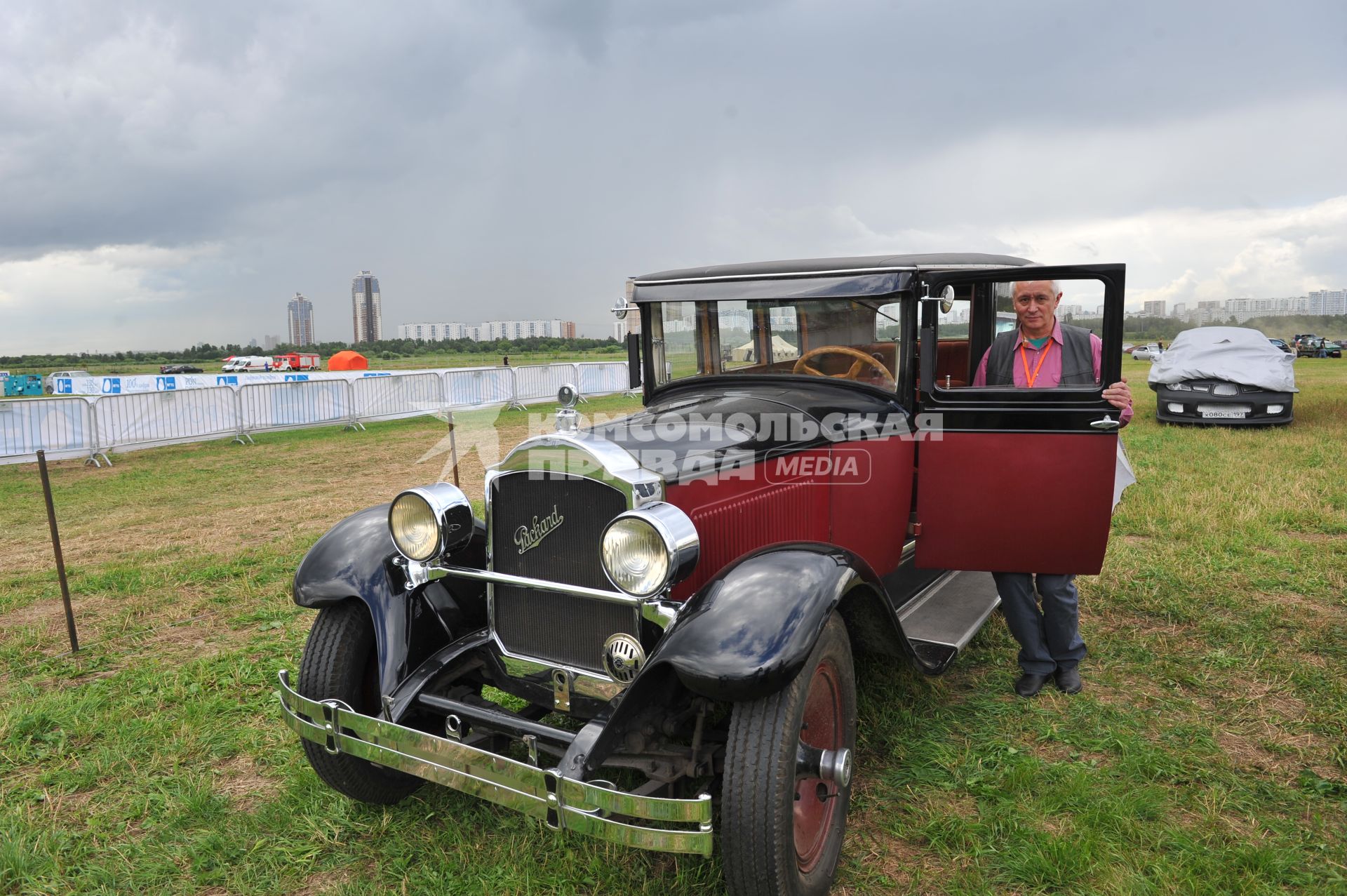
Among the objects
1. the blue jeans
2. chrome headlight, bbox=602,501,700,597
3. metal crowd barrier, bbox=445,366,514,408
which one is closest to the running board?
the blue jeans

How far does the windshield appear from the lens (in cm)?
381

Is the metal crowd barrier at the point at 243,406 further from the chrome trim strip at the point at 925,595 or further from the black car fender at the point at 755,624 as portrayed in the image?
the black car fender at the point at 755,624

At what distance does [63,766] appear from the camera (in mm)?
3449

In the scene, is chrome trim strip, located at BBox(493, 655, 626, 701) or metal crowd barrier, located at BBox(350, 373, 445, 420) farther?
metal crowd barrier, located at BBox(350, 373, 445, 420)

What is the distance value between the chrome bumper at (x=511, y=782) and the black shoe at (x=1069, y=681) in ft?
7.45

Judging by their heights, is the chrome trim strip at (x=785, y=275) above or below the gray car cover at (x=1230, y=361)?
above

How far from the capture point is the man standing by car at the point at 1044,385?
149 inches

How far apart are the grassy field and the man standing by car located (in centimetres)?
18

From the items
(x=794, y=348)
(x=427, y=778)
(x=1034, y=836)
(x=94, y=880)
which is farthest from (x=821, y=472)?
(x=94, y=880)

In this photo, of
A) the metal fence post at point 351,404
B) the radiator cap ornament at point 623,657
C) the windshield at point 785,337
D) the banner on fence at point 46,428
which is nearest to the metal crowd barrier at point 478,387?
the metal fence post at point 351,404

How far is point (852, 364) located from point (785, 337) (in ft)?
1.13

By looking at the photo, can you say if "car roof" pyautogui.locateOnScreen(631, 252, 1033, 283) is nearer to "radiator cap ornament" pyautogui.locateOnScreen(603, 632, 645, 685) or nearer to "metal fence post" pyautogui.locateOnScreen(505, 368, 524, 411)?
"radiator cap ornament" pyautogui.locateOnScreen(603, 632, 645, 685)

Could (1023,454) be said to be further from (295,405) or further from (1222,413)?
(295,405)

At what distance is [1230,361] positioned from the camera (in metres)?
12.1
